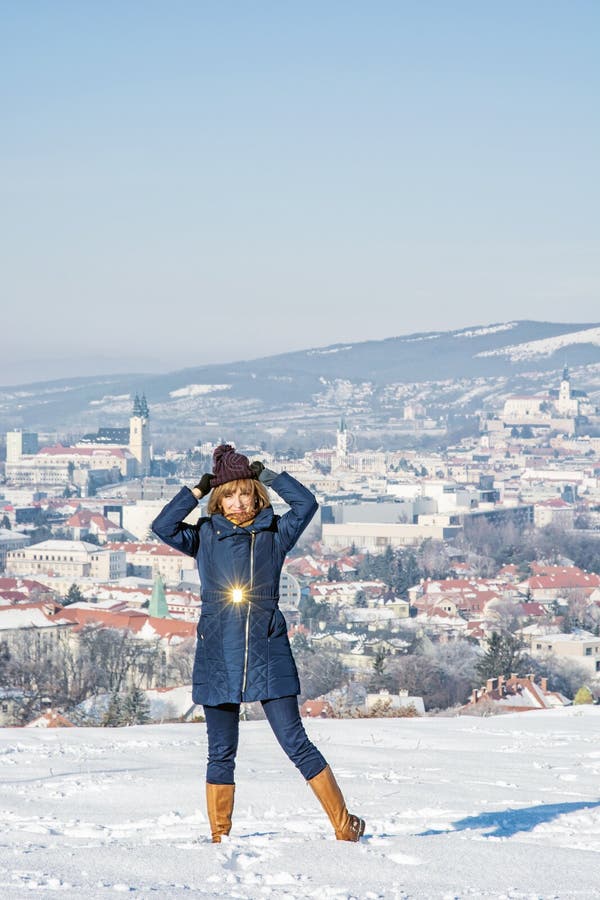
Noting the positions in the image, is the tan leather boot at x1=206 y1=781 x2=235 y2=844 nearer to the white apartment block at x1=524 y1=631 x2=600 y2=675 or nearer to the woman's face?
the woman's face

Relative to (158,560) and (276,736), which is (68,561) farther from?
(276,736)

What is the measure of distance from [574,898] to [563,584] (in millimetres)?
38490

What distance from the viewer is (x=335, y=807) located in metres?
2.96

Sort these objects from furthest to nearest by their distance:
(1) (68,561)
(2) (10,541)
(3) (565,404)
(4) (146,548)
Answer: (3) (565,404) < (2) (10,541) < (4) (146,548) < (1) (68,561)

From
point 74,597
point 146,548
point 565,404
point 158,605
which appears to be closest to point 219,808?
point 158,605

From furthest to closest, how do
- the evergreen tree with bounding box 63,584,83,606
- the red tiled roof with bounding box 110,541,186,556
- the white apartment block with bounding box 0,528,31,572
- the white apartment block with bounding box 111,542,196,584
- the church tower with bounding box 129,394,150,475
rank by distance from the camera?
the church tower with bounding box 129,394,150,475 → the white apartment block with bounding box 0,528,31,572 → the red tiled roof with bounding box 110,541,186,556 → the white apartment block with bounding box 111,542,196,584 → the evergreen tree with bounding box 63,584,83,606

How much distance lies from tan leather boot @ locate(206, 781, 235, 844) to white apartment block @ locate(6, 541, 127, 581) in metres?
45.0

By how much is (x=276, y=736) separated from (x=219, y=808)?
194 mm

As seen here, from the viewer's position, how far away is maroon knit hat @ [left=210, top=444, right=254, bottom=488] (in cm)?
298

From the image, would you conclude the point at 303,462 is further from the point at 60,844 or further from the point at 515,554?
the point at 60,844

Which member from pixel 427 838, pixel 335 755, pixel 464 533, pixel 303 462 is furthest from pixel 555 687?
pixel 303 462

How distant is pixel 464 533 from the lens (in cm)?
6022

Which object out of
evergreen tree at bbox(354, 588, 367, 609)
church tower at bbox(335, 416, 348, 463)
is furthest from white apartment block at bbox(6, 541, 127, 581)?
church tower at bbox(335, 416, 348, 463)

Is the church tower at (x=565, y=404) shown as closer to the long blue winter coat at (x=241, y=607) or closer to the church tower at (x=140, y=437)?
the church tower at (x=140, y=437)
